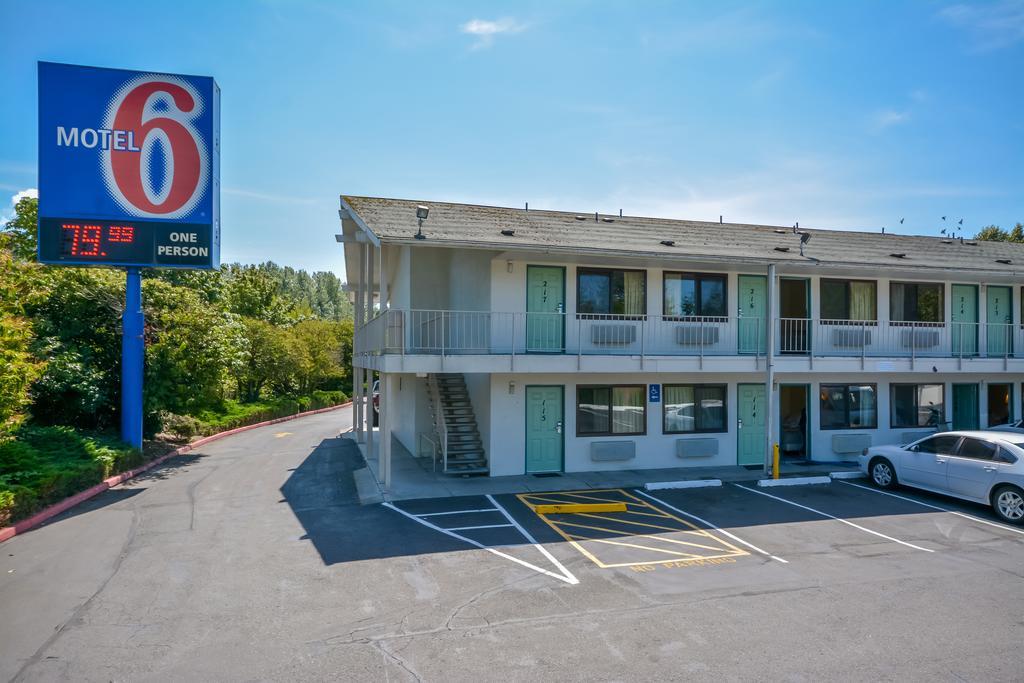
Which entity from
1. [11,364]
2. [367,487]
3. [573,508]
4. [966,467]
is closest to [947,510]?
[966,467]

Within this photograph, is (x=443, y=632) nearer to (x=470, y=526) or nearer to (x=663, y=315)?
(x=470, y=526)

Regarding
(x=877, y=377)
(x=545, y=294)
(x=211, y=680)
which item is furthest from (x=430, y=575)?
(x=877, y=377)

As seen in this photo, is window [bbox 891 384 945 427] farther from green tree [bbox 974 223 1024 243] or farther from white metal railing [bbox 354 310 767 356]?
green tree [bbox 974 223 1024 243]

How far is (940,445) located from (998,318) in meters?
8.81

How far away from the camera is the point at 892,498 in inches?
544

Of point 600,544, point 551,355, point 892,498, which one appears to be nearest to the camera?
point 600,544

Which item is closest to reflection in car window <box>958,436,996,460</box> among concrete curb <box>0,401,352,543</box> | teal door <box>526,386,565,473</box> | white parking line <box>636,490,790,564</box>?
white parking line <box>636,490,790,564</box>

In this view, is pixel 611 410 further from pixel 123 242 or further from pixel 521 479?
pixel 123 242

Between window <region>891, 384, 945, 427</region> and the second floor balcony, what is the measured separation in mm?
1130

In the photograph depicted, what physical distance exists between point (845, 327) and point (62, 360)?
22.2m

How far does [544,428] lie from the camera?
52.3ft

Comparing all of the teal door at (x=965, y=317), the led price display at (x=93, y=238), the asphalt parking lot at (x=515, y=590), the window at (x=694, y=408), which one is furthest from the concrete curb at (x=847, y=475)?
the led price display at (x=93, y=238)

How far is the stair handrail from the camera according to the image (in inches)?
618

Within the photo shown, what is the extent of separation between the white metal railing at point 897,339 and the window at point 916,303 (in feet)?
0.88
